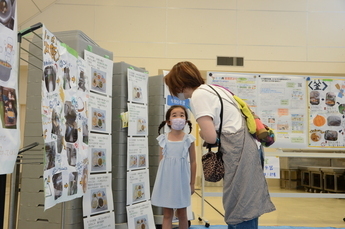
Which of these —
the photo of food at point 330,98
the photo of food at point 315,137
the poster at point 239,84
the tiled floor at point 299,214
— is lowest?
the tiled floor at point 299,214

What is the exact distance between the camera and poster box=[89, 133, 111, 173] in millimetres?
3043

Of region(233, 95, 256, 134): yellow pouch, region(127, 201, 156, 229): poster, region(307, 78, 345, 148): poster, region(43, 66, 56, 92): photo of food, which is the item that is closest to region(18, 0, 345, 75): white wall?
region(307, 78, 345, 148): poster

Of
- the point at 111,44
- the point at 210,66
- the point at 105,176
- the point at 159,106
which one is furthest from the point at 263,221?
the point at 111,44

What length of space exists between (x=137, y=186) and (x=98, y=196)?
0.59 metres

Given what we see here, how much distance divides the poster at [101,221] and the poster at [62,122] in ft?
2.21

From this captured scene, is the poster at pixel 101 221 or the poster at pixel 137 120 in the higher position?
the poster at pixel 137 120

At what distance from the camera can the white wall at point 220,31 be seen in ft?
26.6

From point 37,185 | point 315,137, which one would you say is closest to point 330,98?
point 315,137

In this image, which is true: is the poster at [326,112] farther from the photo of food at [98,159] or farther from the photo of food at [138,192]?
the photo of food at [98,159]

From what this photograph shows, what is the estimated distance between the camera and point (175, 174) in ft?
10.6

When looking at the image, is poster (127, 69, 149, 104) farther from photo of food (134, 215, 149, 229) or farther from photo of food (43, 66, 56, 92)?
photo of food (43, 66, 56, 92)

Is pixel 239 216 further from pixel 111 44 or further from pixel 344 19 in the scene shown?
pixel 344 19

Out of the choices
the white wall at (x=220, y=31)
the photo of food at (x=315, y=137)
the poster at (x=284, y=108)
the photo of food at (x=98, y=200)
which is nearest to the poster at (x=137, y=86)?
the photo of food at (x=98, y=200)

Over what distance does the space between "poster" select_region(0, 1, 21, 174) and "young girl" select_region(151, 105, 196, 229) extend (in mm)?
1848
